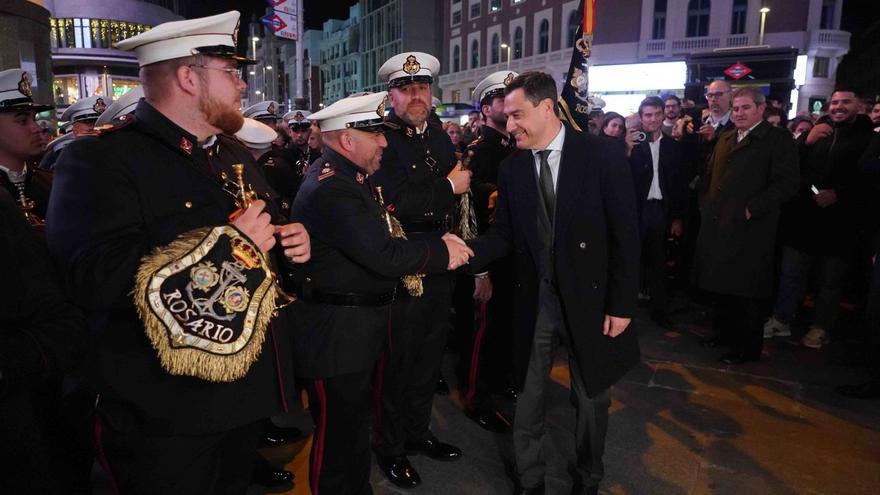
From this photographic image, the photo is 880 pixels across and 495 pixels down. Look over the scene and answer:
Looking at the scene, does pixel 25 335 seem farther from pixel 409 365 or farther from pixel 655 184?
pixel 655 184

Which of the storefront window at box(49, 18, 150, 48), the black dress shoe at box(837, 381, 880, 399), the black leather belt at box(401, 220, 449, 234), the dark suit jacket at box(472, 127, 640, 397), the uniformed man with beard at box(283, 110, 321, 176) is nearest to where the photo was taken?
the dark suit jacket at box(472, 127, 640, 397)

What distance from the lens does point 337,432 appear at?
271cm

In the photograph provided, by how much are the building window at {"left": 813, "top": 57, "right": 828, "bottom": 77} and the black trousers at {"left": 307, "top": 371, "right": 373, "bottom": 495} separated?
38.0 meters

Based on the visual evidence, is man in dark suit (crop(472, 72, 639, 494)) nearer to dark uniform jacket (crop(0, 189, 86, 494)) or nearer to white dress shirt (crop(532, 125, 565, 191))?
white dress shirt (crop(532, 125, 565, 191))

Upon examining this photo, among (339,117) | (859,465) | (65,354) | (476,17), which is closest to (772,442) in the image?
(859,465)

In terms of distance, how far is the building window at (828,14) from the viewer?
31.5 meters

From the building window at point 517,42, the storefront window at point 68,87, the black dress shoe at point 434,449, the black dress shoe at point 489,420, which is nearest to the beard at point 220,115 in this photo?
the black dress shoe at point 434,449

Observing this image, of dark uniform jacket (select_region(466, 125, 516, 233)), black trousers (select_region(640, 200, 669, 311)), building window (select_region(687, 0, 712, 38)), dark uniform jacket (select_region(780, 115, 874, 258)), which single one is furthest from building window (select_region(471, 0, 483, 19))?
dark uniform jacket (select_region(466, 125, 516, 233))

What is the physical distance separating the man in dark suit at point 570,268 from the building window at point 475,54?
158 ft

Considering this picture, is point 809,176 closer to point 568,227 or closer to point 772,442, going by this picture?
point 772,442

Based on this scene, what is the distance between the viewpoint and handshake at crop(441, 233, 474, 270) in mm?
2924

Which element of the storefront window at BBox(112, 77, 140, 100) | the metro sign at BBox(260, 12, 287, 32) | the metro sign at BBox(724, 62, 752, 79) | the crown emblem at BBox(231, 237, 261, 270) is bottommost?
the crown emblem at BBox(231, 237, 261, 270)

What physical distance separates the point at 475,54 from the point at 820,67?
2616cm

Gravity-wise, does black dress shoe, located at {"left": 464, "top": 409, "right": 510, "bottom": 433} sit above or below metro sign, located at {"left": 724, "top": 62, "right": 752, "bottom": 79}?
below
